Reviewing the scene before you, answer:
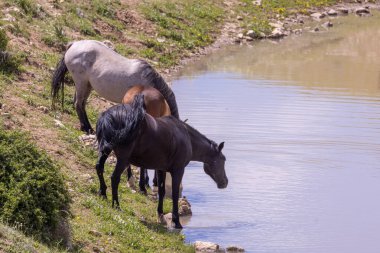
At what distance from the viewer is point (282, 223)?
12.7 meters

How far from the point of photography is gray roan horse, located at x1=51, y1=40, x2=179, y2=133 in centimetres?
1480

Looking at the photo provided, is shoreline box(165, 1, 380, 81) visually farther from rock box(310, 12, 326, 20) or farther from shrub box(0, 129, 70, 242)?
shrub box(0, 129, 70, 242)

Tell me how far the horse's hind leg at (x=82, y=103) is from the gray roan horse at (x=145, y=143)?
319cm

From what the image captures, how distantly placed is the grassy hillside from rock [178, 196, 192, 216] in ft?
0.54

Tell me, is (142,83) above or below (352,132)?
above

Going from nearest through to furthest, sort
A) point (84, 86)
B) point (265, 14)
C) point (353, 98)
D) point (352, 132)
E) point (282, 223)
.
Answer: point (282, 223), point (84, 86), point (352, 132), point (353, 98), point (265, 14)

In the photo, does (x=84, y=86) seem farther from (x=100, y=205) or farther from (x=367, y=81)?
(x=367, y=81)

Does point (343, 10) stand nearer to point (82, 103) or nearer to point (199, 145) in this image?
point (82, 103)

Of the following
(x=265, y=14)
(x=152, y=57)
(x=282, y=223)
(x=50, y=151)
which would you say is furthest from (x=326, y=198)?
(x=265, y=14)

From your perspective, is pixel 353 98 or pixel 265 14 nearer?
pixel 353 98

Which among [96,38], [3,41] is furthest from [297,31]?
[3,41]

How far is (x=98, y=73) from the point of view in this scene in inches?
605

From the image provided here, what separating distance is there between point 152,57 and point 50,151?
37.1ft

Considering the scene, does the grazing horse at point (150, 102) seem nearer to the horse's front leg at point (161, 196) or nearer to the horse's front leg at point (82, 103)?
the horse's front leg at point (161, 196)
